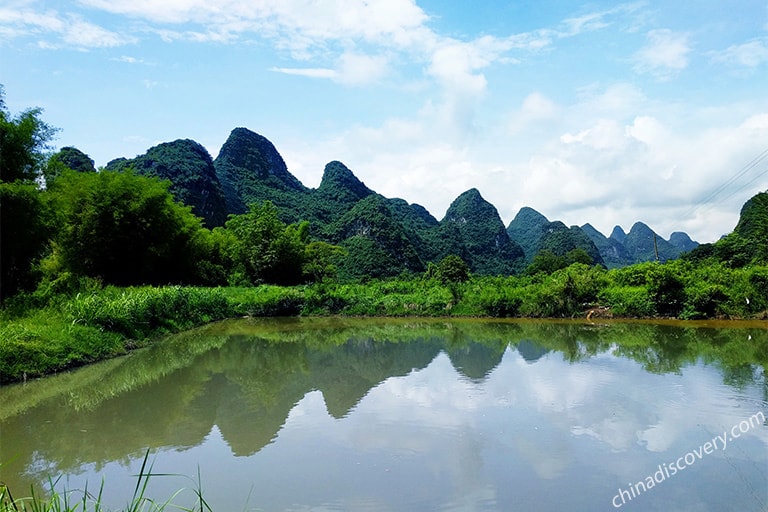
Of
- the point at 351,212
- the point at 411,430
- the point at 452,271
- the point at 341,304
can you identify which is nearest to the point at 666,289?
the point at 341,304

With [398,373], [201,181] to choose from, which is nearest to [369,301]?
[398,373]

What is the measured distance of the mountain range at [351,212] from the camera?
4084 cm

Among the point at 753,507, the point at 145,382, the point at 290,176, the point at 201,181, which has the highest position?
the point at 290,176

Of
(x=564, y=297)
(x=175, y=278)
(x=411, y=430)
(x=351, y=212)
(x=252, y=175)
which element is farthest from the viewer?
(x=252, y=175)

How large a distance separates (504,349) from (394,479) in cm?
713

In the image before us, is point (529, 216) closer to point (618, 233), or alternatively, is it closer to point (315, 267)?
point (618, 233)

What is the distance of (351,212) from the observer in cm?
4762

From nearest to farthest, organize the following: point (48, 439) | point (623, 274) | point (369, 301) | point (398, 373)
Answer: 1. point (48, 439)
2. point (398, 373)
3. point (623, 274)
4. point (369, 301)

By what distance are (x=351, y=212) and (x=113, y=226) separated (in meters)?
33.2

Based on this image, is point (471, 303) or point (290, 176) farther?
point (290, 176)

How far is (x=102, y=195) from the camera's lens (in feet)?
47.9

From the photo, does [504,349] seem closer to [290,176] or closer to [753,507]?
[753,507]

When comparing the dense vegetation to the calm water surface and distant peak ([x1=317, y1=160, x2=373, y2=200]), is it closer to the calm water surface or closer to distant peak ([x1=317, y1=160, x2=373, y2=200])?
the calm water surface

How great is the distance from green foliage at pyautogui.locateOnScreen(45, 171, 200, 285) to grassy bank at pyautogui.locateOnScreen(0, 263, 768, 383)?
7.20 ft
